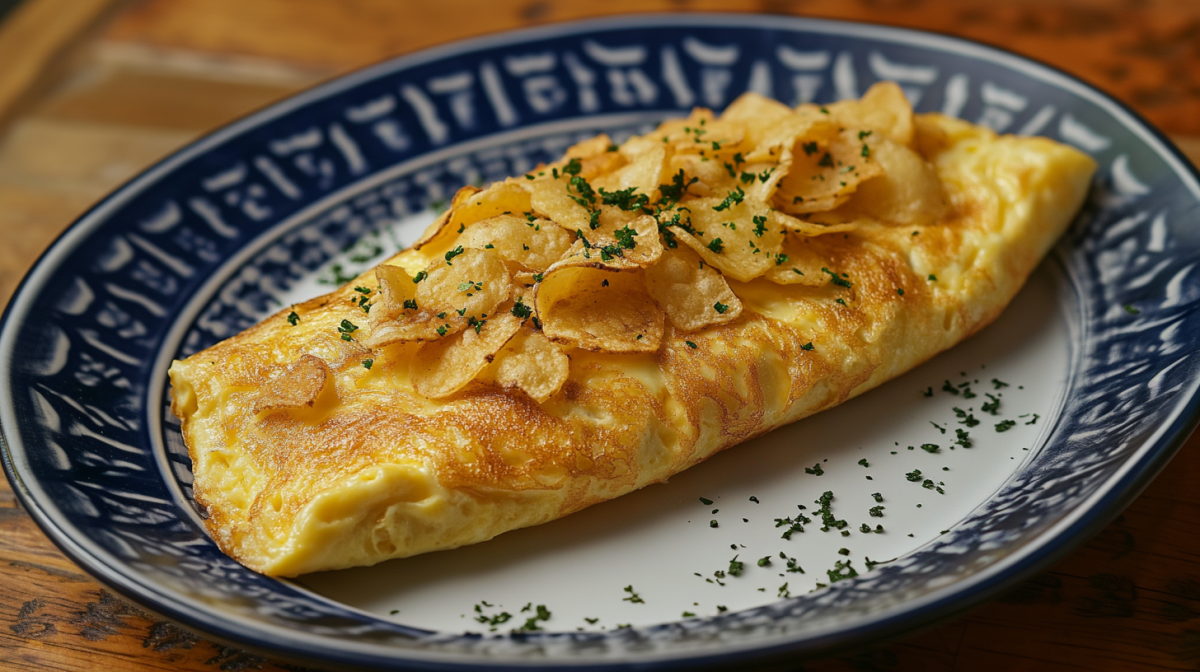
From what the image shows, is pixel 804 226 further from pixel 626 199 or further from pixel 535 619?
pixel 535 619

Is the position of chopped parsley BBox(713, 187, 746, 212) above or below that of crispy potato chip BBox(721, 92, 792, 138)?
below

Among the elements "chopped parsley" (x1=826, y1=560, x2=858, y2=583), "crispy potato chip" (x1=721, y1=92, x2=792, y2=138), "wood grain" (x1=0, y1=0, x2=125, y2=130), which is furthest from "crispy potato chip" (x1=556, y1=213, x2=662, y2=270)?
"wood grain" (x1=0, y1=0, x2=125, y2=130)

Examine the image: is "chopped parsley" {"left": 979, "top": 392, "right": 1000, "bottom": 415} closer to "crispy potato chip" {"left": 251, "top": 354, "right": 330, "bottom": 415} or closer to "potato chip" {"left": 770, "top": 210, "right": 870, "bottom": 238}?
→ "potato chip" {"left": 770, "top": 210, "right": 870, "bottom": 238}

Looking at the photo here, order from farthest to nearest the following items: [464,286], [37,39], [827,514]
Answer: [37,39] → [827,514] → [464,286]

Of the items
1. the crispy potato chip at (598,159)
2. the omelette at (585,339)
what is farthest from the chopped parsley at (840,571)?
the crispy potato chip at (598,159)

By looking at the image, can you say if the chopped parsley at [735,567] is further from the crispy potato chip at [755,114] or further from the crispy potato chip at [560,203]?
the crispy potato chip at [755,114]

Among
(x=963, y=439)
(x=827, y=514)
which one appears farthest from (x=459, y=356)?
(x=963, y=439)
